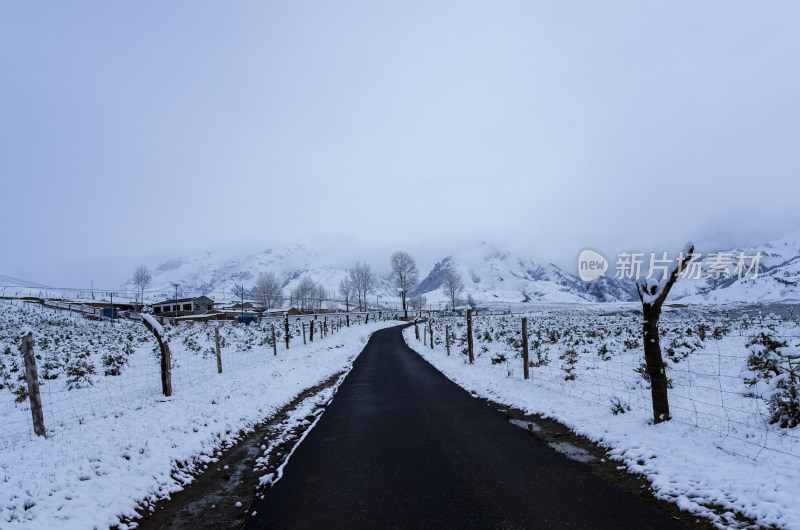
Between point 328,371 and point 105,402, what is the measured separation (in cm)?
764

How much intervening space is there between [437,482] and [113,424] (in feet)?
20.4

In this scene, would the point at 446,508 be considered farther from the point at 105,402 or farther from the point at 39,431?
the point at 105,402

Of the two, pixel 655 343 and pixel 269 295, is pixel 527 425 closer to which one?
pixel 655 343

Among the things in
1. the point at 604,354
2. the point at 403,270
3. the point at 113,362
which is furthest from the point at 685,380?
the point at 403,270

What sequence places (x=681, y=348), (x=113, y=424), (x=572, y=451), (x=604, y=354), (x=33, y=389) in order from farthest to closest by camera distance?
(x=604, y=354)
(x=681, y=348)
(x=113, y=424)
(x=33, y=389)
(x=572, y=451)

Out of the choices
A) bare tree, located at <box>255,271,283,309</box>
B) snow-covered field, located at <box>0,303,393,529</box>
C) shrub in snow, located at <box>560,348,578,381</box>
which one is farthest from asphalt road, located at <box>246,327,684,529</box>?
bare tree, located at <box>255,271,283,309</box>

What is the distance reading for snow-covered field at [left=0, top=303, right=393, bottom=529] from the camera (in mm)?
4578

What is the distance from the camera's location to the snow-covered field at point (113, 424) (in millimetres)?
4578

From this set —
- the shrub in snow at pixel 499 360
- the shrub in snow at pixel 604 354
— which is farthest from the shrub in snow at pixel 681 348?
the shrub in snow at pixel 499 360

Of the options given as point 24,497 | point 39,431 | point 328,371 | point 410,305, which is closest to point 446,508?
point 24,497

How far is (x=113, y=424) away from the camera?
288 inches

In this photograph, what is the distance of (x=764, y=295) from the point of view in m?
77.2

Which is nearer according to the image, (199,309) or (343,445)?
(343,445)

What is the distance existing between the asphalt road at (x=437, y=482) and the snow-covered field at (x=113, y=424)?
177 centimetres
